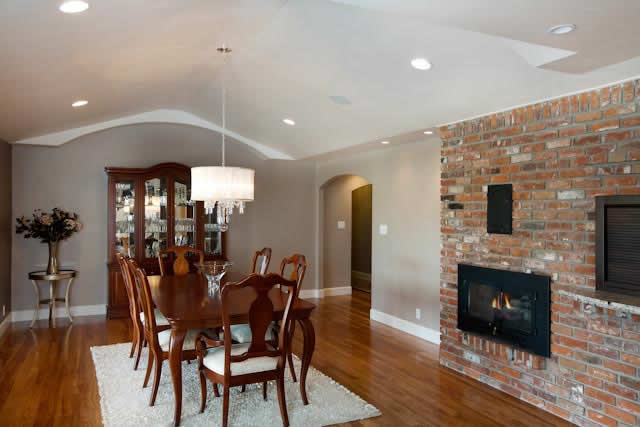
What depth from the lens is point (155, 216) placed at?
6.60m

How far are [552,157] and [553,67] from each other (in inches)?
31.9

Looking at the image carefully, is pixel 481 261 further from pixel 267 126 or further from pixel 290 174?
pixel 290 174

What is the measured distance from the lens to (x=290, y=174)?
25.7 feet

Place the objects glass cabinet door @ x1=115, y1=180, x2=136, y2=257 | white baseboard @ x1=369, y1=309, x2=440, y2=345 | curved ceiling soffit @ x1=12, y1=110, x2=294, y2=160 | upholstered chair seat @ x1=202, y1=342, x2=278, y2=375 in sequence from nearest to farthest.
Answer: upholstered chair seat @ x1=202, y1=342, x2=278, y2=375 → white baseboard @ x1=369, y1=309, x2=440, y2=345 → curved ceiling soffit @ x1=12, y1=110, x2=294, y2=160 → glass cabinet door @ x1=115, y1=180, x2=136, y2=257

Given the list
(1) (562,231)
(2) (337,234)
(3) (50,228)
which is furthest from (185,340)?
(2) (337,234)

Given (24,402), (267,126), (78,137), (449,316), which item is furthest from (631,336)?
(78,137)

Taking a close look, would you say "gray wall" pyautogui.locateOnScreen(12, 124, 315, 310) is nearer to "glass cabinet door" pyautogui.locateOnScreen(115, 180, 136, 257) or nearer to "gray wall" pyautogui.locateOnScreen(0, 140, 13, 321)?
"gray wall" pyautogui.locateOnScreen(0, 140, 13, 321)

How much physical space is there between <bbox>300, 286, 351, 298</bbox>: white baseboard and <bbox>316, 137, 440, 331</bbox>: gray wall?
176 cm

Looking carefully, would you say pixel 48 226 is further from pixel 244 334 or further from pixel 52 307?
pixel 244 334

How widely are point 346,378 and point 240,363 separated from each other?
54.0 inches

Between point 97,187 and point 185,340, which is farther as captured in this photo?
point 97,187

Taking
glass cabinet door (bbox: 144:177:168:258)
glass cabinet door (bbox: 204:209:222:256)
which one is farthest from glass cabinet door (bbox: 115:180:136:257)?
glass cabinet door (bbox: 204:209:222:256)

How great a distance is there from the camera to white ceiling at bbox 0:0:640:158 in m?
2.31

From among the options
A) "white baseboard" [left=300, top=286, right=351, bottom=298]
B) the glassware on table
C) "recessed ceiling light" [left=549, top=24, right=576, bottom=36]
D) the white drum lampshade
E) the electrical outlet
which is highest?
"recessed ceiling light" [left=549, top=24, right=576, bottom=36]
